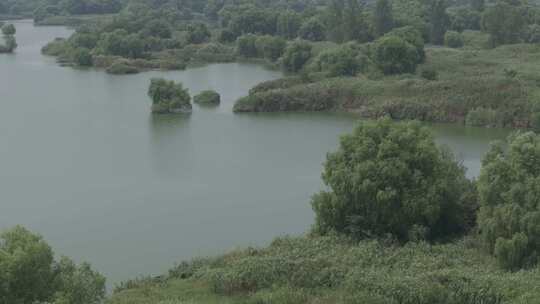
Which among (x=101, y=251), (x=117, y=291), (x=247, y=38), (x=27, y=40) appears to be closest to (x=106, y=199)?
(x=101, y=251)

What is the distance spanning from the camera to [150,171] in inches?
1153

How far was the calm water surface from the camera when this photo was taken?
22641 mm

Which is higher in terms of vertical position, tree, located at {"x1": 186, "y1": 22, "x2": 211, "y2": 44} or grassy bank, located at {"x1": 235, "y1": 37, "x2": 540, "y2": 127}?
tree, located at {"x1": 186, "y1": 22, "x2": 211, "y2": 44}

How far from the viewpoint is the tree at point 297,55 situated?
177 ft

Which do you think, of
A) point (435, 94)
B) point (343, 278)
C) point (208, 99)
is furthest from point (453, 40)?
point (343, 278)

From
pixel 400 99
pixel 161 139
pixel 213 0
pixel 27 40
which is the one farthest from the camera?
pixel 213 0

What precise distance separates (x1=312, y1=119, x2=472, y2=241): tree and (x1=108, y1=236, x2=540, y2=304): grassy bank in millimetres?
1032

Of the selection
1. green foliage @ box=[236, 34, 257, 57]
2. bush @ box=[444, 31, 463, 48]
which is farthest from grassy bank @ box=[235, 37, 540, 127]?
green foliage @ box=[236, 34, 257, 57]

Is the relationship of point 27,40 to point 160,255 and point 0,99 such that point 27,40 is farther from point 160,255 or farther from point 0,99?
point 160,255

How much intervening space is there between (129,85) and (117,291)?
32693 mm

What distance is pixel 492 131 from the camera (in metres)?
36.5

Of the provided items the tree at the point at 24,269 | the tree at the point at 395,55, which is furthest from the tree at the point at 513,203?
the tree at the point at 395,55

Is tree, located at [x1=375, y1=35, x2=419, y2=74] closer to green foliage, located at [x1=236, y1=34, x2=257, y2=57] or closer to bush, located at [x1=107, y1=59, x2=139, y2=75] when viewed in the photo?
green foliage, located at [x1=236, y1=34, x2=257, y2=57]

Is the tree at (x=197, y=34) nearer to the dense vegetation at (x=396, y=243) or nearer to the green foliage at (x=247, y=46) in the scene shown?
the green foliage at (x=247, y=46)
